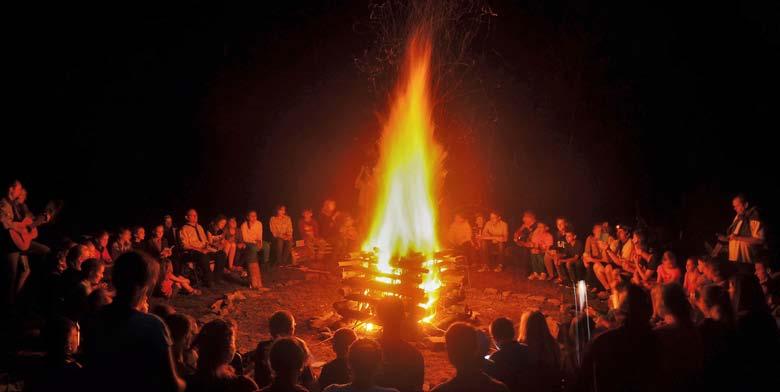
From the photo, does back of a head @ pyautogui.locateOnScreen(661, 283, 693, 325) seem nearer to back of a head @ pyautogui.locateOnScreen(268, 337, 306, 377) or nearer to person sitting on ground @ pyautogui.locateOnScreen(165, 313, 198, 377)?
back of a head @ pyautogui.locateOnScreen(268, 337, 306, 377)

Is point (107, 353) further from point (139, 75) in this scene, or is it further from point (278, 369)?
point (139, 75)

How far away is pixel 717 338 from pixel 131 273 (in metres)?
4.73

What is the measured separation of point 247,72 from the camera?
81.3ft

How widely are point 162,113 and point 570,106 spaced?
57.6ft

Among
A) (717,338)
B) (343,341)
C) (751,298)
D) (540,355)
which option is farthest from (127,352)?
(751,298)

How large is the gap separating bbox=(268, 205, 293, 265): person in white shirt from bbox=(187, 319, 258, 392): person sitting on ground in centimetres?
1052

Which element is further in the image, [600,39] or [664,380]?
[600,39]

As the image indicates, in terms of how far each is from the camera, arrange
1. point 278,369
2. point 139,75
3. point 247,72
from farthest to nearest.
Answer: point 247,72
point 139,75
point 278,369

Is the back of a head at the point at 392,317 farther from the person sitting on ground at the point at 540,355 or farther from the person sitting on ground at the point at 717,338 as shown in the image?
the person sitting on ground at the point at 717,338

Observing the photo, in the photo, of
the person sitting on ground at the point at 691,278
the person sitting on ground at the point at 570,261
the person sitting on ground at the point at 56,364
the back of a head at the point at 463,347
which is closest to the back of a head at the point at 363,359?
the back of a head at the point at 463,347

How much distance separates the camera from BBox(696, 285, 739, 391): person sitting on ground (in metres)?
4.40

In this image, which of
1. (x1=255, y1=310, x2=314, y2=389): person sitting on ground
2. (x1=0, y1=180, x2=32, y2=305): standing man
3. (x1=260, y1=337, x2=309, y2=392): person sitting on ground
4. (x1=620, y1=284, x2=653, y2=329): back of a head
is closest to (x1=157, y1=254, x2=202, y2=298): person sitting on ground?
(x1=0, y1=180, x2=32, y2=305): standing man

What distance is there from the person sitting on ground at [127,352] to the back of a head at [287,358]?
629 mm

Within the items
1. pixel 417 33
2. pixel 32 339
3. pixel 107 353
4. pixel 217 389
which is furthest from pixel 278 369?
pixel 417 33
